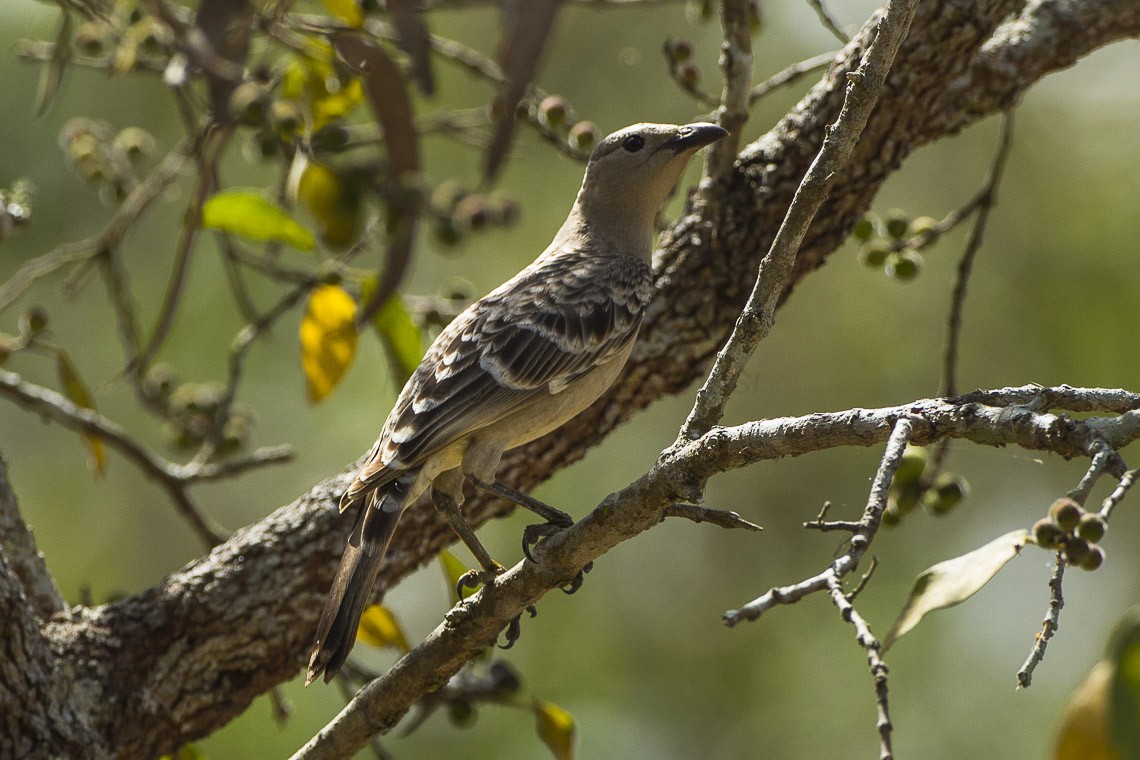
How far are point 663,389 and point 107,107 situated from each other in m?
6.29

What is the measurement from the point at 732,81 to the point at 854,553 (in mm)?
2042

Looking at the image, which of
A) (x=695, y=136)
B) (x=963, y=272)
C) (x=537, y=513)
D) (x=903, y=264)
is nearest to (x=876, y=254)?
(x=903, y=264)

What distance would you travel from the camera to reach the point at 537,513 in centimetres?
332

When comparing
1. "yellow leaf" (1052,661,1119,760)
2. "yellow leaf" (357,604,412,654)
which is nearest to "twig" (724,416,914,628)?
"yellow leaf" (1052,661,1119,760)

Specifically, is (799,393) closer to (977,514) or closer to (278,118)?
(977,514)

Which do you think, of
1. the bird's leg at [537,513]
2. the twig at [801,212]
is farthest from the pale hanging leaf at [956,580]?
the bird's leg at [537,513]

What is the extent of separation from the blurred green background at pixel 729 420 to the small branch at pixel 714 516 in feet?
15.4

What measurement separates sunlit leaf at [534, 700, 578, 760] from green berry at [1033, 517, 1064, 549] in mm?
1804

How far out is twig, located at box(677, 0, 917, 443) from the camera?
7.80ft

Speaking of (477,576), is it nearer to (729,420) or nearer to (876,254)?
(876,254)

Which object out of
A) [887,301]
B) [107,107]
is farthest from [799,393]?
[107,107]

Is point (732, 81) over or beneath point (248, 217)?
beneath

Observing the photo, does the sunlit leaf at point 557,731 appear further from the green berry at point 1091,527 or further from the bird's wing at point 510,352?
the green berry at point 1091,527

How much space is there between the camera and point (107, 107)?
28.0 ft
